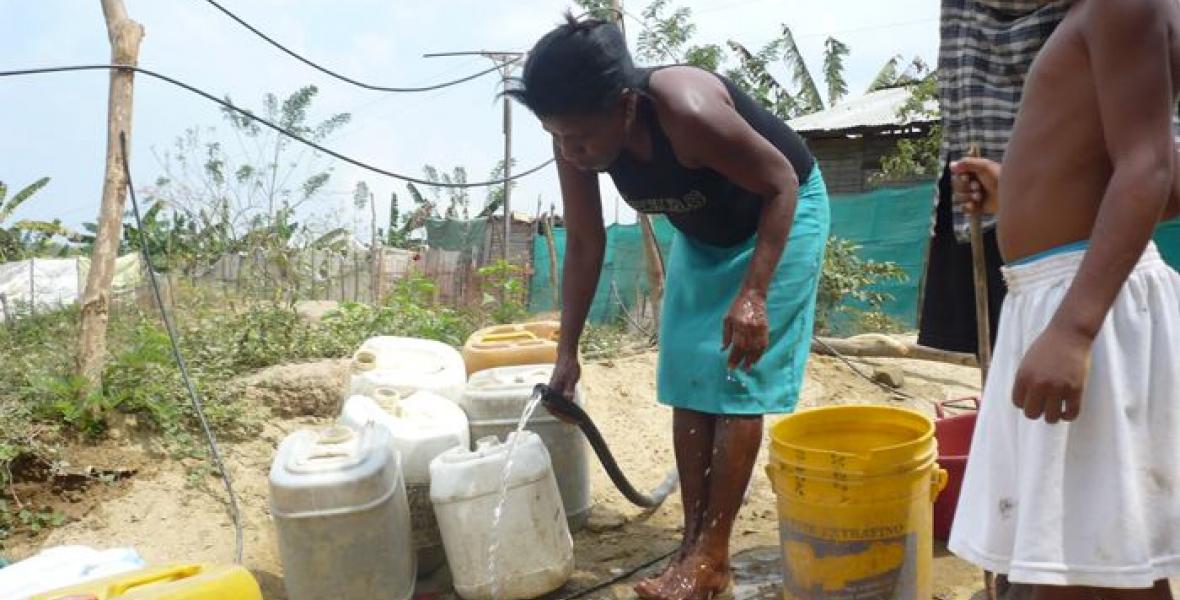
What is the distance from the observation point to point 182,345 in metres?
4.82

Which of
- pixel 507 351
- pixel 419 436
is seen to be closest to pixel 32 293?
pixel 507 351

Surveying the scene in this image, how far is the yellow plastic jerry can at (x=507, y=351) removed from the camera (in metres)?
3.63

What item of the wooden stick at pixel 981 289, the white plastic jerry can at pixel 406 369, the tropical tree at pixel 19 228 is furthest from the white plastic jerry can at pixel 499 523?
the tropical tree at pixel 19 228

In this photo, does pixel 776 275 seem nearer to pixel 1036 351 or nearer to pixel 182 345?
pixel 1036 351

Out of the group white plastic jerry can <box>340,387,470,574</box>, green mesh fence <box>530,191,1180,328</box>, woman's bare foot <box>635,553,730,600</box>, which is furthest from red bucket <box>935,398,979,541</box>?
green mesh fence <box>530,191,1180,328</box>

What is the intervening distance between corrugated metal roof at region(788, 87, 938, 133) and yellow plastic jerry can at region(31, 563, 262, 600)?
11185mm

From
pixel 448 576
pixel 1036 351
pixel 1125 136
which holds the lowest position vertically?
pixel 448 576

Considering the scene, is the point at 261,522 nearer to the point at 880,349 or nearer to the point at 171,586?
the point at 171,586

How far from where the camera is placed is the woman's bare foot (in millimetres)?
2516

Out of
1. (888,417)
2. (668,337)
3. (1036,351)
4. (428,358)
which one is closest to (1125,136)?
(1036,351)

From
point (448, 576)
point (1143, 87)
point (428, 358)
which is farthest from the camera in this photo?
point (428, 358)

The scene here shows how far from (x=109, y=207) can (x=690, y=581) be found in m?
2.79

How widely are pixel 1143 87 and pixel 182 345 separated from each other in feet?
14.9

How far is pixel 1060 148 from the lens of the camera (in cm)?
154
